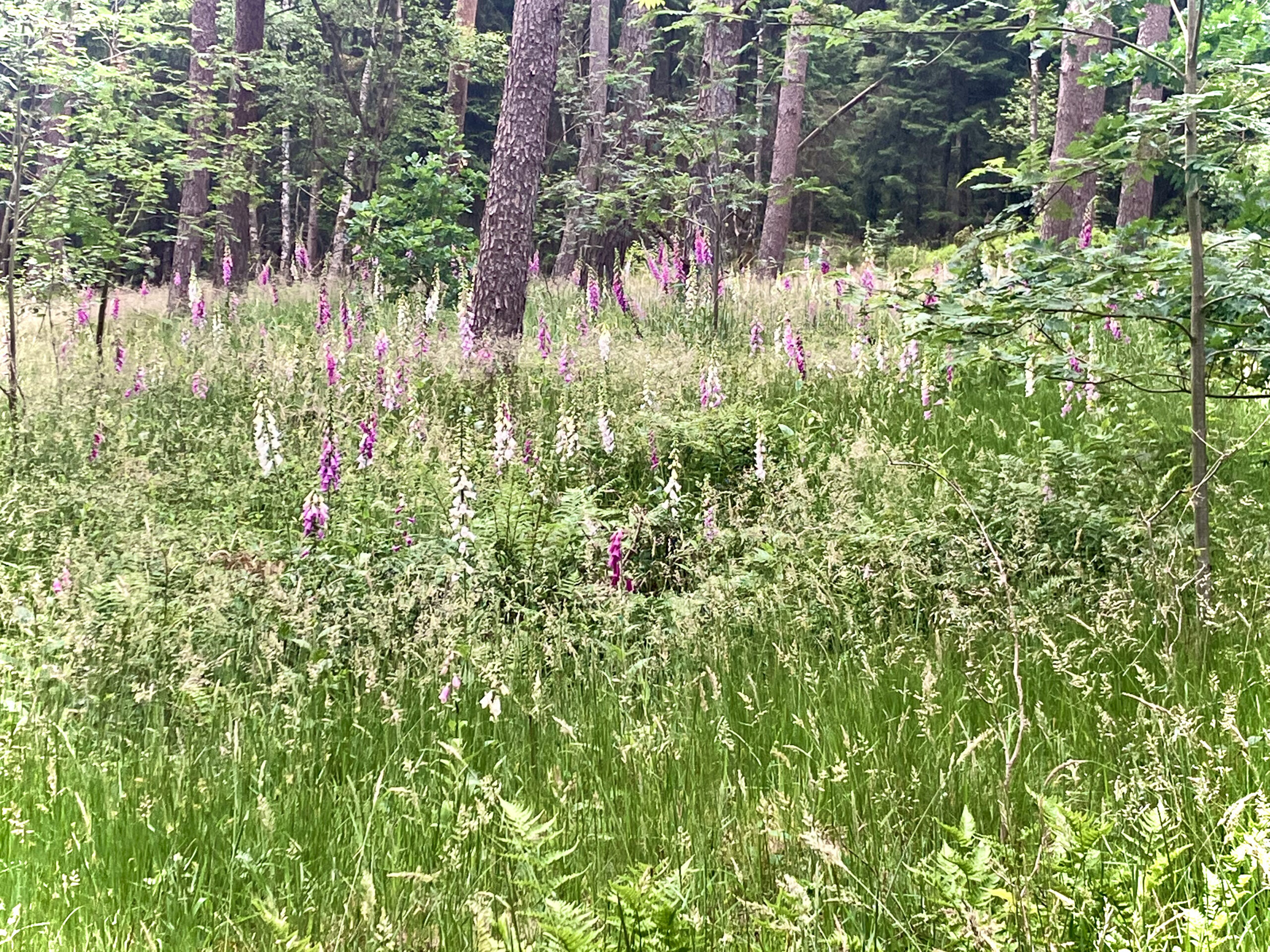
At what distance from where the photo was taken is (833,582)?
3840 mm

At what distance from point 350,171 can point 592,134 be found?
5.07 metres

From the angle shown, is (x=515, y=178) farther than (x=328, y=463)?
Yes

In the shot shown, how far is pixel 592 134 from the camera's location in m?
19.0

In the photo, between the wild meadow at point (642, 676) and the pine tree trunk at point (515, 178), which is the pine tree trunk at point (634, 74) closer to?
the pine tree trunk at point (515, 178)

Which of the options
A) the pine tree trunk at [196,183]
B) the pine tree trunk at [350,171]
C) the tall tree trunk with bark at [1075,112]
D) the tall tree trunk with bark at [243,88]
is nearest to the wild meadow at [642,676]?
the tall tree trunk with bark at [1075,112]

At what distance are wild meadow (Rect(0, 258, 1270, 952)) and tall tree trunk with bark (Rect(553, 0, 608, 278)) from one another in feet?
30.7

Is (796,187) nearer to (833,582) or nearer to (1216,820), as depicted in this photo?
(833,582)

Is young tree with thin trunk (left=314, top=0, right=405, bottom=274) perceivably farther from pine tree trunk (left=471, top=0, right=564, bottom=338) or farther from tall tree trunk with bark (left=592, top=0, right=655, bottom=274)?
pine tree trunk (left=471, top=0, right=564, bottom=338)

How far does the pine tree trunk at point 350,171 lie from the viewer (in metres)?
15.7

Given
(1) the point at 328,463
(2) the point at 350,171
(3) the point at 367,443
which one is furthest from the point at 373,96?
(1) the point at 328,463

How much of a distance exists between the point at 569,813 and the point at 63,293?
31.1ft

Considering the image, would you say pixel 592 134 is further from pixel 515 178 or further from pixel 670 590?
pixel 670 590

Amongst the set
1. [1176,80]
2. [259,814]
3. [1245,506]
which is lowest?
[259,814]

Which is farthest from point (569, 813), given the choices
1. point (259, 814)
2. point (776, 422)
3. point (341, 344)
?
point (341, 344)
